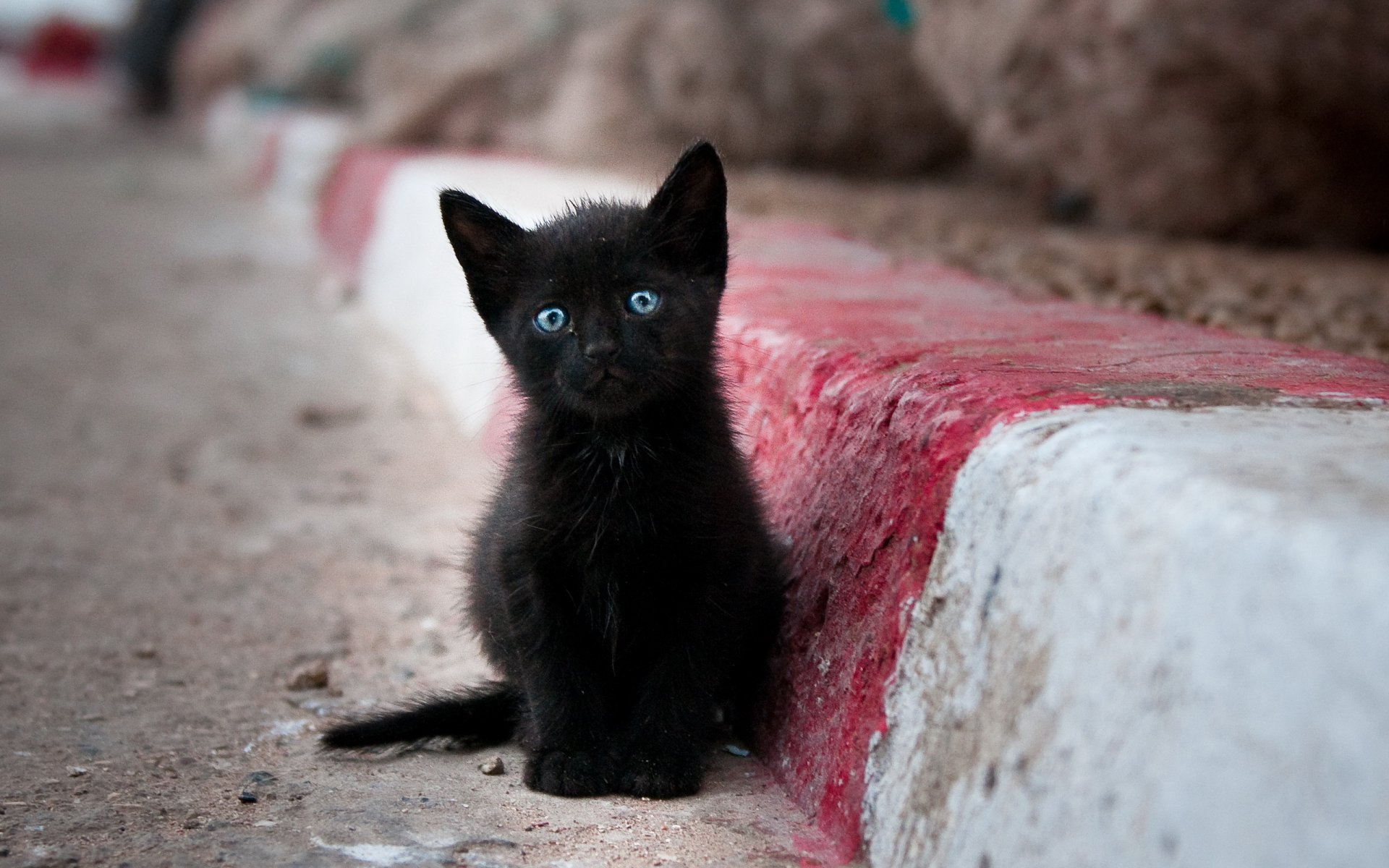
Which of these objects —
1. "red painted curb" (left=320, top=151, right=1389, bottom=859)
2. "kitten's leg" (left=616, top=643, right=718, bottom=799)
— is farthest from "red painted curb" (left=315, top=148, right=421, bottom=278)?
"kitten's leg" (left=616, top=643, right=718, bottom=799)

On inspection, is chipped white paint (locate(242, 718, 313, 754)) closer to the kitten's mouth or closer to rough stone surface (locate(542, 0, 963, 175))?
the kitten's mouth

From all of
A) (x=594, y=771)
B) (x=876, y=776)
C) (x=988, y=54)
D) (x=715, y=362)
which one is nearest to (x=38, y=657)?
(x=594, y=771)

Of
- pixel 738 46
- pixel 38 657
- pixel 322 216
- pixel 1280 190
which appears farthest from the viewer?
pixel 322 216

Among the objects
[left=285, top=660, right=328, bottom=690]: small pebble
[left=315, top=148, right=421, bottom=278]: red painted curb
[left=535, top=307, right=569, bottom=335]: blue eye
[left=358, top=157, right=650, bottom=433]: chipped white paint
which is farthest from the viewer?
[left=315, top=148, right=421, bottom=278]: red painted curb

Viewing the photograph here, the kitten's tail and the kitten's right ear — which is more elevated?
the kitten's right ear

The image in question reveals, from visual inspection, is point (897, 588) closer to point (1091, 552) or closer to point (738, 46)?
point (1091, 552)

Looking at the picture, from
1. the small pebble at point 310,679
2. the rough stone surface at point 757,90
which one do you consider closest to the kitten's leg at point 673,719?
the small pebble at point 310,679

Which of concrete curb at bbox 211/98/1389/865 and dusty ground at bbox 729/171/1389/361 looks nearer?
concrete curb at bbox 211/98/1389/865
